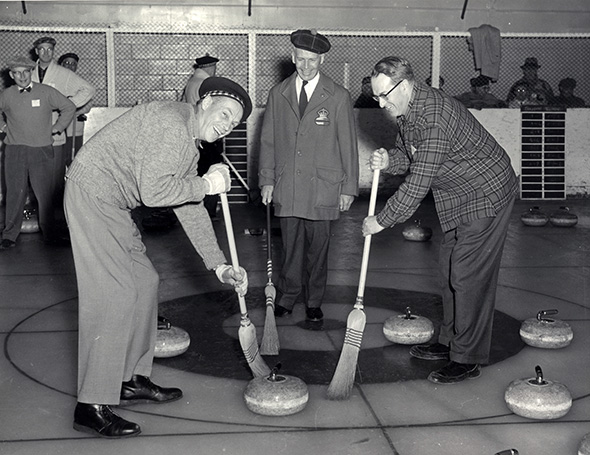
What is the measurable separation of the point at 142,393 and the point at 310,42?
9.18 ft

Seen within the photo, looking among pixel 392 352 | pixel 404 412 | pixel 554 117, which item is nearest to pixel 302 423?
pixel 404 412

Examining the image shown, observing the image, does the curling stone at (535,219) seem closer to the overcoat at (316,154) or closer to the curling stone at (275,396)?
the overcoat at (316,154)

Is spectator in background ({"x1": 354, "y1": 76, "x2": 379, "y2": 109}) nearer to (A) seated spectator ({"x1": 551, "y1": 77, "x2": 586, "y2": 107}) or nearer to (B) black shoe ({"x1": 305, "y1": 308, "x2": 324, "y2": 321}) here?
(A) seated spectator ({"x1": 551, "y1": 77, "x2": 586, "y2": 107})

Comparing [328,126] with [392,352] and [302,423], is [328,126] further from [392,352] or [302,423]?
[302,423]

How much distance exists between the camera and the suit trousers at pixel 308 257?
6551 mm

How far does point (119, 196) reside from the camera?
4.27m

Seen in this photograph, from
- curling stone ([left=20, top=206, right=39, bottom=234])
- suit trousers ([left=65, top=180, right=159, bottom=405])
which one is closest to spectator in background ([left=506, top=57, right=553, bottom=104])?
curling stone ([left=20, top=206, right=39, bottom=234])

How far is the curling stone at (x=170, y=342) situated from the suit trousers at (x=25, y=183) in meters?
4.37

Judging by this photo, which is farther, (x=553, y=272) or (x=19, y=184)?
(x=19, y=184)

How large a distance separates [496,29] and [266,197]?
32.4 ft

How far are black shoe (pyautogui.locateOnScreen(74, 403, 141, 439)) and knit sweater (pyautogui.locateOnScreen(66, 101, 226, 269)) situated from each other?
1016 millimetres

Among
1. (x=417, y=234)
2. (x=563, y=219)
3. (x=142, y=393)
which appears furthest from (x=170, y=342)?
(x=563, y=219)

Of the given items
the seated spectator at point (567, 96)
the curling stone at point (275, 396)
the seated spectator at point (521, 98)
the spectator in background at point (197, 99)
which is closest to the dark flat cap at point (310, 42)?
the spectator in background at point (197, 99)

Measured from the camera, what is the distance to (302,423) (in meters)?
4.55
